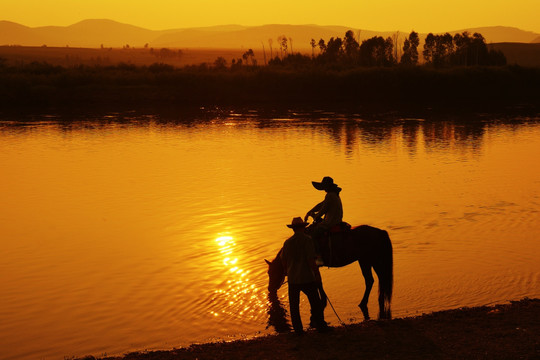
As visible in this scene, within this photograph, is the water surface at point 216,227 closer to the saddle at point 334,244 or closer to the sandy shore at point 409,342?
the saddle at point 334,244

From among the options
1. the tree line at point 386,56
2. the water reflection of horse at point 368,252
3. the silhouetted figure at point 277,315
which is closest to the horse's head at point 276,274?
the silhouetted figure at point 277,315

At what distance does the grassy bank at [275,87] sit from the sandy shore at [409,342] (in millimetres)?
64022

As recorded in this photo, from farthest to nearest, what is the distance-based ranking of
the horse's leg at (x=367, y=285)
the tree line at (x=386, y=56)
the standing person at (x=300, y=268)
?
the tree line at (x=386, y=56), the horse's leg at (x=367, y=285), the standing person at (x=300, y=268)

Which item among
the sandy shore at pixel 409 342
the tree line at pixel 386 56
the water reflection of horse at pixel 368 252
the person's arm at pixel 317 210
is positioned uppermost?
the tree line at pixel 386 56

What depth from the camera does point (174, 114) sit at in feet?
214

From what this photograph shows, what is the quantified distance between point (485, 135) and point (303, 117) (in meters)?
17.7

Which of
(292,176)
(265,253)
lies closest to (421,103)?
(292,176)

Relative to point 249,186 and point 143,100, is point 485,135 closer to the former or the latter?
point 249,186

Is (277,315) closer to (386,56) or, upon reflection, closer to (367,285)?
(367,285)

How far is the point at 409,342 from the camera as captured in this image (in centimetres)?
1102

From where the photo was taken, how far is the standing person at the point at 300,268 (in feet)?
38.0

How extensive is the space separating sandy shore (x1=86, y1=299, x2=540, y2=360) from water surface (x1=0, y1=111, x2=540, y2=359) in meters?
1.39

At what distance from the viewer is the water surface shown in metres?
13.9

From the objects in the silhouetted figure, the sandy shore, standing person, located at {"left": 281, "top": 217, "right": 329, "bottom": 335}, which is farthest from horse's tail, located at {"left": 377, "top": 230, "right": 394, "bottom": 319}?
standing person, located at {"left": 281, "top": 217, "right": 329, "bottom": 335}
